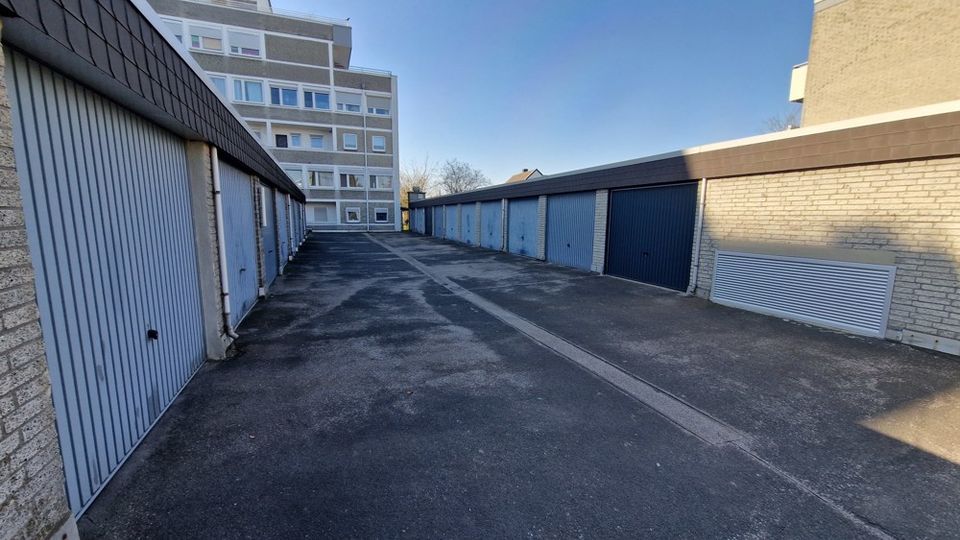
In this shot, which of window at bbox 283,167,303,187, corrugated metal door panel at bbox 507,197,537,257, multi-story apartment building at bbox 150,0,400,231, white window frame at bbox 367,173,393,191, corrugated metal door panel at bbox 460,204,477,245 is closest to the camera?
corrugated metal door panel at bbox 507,197,537,257

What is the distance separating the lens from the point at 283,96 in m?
31.8

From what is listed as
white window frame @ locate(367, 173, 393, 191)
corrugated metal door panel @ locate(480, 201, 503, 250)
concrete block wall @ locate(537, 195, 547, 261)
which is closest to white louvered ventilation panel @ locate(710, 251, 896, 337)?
concrete block wall @ locate(537, 195, 547, 261)

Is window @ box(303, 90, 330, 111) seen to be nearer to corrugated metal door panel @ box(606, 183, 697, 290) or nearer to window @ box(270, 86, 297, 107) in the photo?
window @ box(270, 86, 297, 107)

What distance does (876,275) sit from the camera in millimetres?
6289

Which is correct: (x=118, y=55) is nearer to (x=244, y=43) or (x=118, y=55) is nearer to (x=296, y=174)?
(x=296, y=174)

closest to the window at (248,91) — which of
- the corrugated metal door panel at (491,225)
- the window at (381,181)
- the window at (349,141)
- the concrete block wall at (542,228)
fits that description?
the window at (349,141)

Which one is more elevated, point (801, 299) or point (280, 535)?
point (801, 299)

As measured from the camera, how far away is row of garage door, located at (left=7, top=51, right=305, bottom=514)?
2291mm

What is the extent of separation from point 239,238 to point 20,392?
18.6 ft

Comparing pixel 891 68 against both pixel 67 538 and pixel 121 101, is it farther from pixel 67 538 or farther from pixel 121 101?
pixel 67 538

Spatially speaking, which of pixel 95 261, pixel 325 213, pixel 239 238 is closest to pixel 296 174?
pixel 325 213

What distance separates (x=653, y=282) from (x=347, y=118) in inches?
1233

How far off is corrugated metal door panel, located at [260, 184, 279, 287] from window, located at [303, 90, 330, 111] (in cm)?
2440

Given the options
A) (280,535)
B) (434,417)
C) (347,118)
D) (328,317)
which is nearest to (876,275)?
(434,417)
